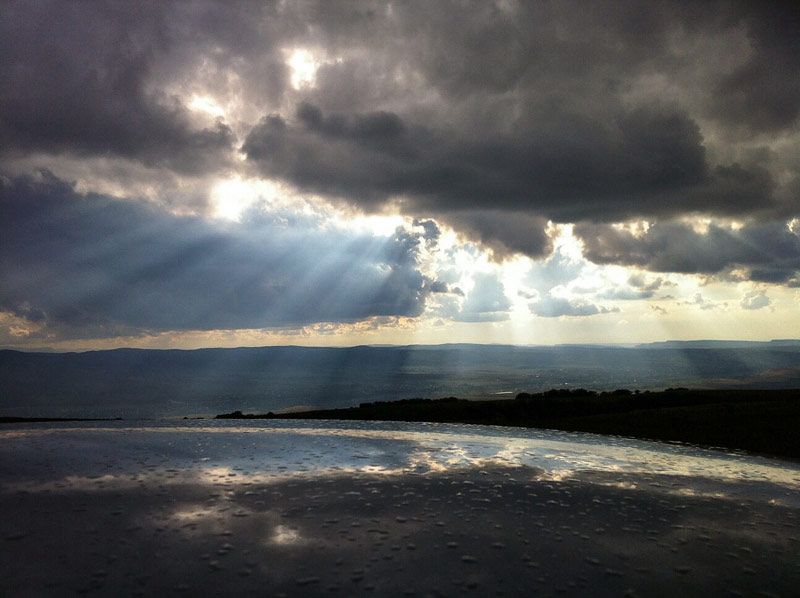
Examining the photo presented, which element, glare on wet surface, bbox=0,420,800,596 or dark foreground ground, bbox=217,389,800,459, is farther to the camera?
dark foreground ground, bbox=217,389,800,459

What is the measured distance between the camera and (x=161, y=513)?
887cm

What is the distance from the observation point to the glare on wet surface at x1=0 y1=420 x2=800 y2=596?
22.3 feet

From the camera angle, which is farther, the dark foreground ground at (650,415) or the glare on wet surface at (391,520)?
the dark foreground ground at (650,415)

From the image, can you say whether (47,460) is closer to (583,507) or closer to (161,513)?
(161,513)

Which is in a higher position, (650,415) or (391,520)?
(650,415)

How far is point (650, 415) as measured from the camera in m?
22.3

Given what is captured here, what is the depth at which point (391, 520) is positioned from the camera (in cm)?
874

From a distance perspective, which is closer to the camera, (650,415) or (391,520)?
(391,520)

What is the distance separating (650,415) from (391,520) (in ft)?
55.8

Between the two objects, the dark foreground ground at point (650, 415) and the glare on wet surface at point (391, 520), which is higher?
the dark foreground ground at point (650, 415)

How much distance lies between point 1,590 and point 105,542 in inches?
57.8

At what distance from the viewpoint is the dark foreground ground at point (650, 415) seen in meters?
18.2

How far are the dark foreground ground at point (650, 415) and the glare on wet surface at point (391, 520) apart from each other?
3583 mm

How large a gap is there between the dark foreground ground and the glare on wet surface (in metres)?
3.58
